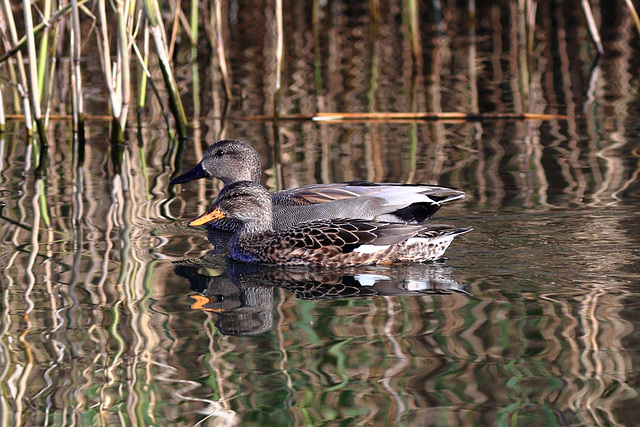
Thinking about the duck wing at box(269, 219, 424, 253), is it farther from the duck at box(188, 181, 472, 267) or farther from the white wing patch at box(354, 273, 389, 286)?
the white wing patch at box(354, 273, 389, 286)

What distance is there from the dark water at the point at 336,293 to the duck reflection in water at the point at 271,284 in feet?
0.07

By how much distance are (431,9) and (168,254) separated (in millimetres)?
14085

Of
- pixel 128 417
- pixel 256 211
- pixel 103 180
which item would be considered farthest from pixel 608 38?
pixel 128 417

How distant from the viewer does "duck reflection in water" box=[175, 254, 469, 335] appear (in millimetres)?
5289

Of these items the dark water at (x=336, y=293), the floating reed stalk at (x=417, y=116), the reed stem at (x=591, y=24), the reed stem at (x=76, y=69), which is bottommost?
the dark water at (x=336, y=293)

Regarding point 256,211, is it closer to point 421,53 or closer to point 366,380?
point 366,380

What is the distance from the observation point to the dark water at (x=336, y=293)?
4.08 meters

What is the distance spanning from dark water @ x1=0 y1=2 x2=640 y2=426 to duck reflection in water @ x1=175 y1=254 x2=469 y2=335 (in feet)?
0.07

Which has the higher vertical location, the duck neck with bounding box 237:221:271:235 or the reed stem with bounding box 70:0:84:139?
the reed stem with bounding box 70:0:84:139

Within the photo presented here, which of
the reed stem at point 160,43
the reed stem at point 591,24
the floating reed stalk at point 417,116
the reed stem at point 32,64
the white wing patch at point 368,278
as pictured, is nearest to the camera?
the white wing patch at point 368,278

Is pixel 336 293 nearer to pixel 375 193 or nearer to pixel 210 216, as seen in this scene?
pixel 210 216

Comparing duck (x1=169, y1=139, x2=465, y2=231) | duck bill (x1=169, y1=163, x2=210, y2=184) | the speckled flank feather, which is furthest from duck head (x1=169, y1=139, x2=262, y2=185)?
the speckled flank feather

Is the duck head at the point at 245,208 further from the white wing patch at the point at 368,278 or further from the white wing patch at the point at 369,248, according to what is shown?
the white wing patch at the point at 368,278

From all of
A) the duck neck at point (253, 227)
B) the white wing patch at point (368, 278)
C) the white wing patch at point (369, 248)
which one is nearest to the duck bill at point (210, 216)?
the duck neck at point (253, 227)
